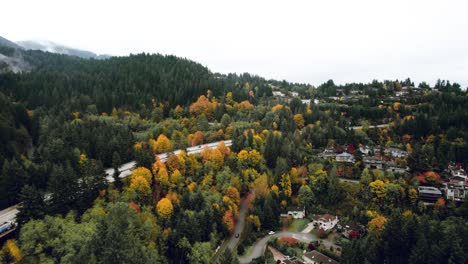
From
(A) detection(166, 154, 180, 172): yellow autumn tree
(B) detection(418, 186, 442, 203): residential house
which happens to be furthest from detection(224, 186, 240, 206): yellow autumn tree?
(B) detection(418, 186, 442, 203): residential house

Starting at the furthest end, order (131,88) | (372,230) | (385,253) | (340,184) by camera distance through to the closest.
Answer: (131,88) → (340,184) → (372,230) → (385,253)

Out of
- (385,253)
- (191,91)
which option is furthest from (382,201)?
(191,91)

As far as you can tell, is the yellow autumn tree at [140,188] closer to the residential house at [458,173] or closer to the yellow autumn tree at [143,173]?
the yellow autumn tree at [143,173]

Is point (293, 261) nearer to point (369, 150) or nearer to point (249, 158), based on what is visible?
point (249, 158)

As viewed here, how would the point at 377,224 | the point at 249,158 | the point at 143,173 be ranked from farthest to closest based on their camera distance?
the point at 249,158
the point at 143,173
the point at 377,224

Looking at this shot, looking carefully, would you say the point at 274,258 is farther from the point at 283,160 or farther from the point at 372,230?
the point at 283,160

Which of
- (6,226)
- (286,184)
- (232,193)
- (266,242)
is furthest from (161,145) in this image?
(6,226)
